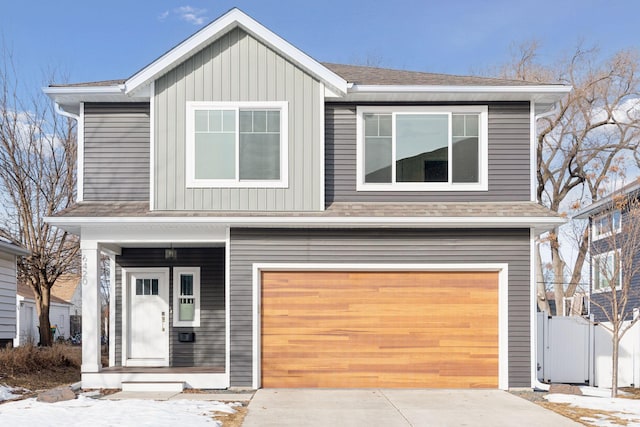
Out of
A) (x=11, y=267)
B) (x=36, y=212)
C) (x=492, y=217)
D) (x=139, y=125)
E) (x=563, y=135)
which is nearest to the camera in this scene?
(x=492, y=217)

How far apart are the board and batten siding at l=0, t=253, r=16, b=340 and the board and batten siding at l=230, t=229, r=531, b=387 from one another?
Result: 30.5 ft

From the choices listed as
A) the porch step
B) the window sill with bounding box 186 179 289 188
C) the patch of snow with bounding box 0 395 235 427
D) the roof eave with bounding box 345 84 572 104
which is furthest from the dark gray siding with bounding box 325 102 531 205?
the patch of snow with bounding box 0 395 235 427

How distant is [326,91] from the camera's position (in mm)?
12117

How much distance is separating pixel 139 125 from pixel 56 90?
149 cm

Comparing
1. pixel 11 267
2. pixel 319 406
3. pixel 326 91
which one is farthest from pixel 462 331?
pixel 11 267

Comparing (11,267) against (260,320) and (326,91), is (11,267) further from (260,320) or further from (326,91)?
(326,91)

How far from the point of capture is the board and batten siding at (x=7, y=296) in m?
18.3

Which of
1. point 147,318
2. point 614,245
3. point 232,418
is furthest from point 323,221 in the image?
point 614,245

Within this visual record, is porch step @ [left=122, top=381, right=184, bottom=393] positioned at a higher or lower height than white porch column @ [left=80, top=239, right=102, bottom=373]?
lower

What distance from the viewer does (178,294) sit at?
14227mm

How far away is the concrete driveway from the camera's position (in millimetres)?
8938

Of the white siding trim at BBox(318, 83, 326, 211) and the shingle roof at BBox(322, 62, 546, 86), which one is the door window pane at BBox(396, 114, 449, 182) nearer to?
the shingle roof at BBox(322, 62, 546, 86)

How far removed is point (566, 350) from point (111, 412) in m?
9.43


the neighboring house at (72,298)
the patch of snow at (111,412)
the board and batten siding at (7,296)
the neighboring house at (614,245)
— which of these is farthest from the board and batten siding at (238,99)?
the neighboring house at (72,298)
